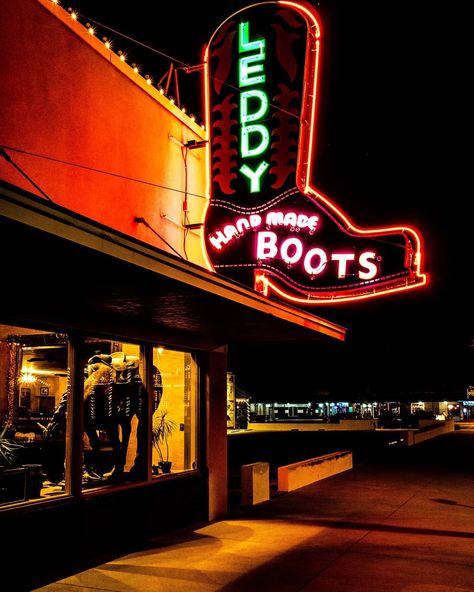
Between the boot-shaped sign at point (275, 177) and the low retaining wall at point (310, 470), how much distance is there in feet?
15.1

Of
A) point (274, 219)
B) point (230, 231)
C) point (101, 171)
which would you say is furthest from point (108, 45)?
point (274, 219)

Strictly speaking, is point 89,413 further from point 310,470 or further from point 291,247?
point 310,470

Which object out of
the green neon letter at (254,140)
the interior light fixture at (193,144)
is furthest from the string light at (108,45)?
the green neon letter at (254,140)

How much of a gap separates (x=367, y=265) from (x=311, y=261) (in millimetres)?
1041

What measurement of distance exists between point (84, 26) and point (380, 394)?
45696 mm

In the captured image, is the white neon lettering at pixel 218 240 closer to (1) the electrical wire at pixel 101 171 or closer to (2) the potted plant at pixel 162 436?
(1) the electrical wire at pixel 101 171

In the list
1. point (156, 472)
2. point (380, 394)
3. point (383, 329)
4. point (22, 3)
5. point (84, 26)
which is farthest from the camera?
point (383, 329)

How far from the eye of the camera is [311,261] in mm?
10859

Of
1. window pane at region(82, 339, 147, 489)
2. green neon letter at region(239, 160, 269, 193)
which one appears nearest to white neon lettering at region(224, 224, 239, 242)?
green neon letter at region(239, 160, 269, 193)

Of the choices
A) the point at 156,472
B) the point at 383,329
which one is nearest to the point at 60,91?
the point at 156,472

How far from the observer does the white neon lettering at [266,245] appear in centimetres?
1062

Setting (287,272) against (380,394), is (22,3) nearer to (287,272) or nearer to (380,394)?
(287,272)

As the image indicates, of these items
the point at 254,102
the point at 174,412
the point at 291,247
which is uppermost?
the point at 254,102

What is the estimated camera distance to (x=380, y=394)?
51.2 m
